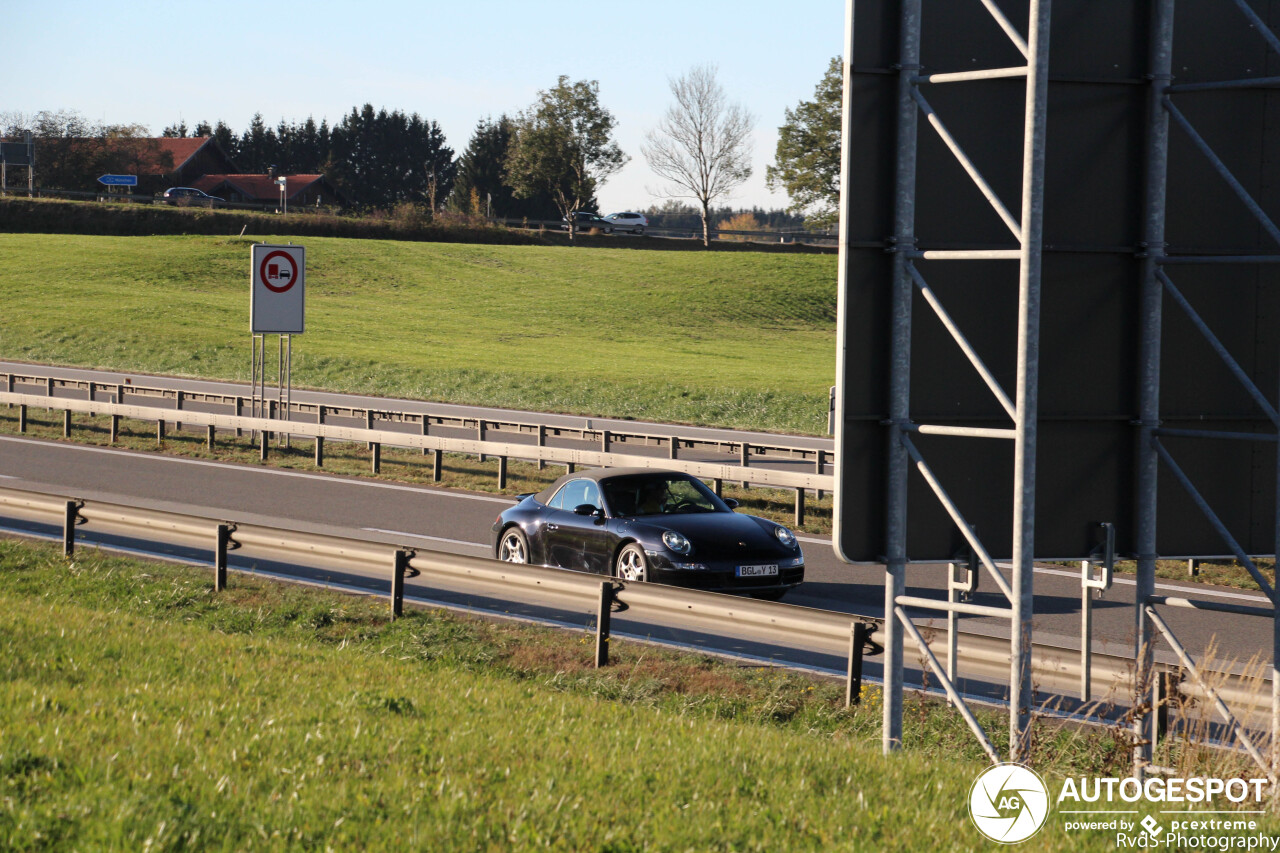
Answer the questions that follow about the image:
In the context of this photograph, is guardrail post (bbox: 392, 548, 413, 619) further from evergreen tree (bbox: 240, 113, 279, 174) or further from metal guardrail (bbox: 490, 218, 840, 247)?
evergreen tree (bbox: 240, 113, 279, 174)

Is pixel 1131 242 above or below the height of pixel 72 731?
above

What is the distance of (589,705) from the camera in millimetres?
8094

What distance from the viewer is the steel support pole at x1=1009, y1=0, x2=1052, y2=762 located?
5.77 meters

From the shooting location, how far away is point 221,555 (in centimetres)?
1246

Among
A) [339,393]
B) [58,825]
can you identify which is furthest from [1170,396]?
[339,393]

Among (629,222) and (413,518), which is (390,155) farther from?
(413,518)

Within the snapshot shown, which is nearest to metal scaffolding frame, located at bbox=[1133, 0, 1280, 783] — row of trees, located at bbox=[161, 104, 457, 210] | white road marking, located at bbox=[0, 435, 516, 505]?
white road marking, located at bbox=[0, 435, 516, 505]

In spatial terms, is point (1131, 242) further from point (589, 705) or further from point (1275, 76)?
point (589, 705)

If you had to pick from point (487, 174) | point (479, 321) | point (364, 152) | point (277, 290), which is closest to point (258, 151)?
point (364, 152)

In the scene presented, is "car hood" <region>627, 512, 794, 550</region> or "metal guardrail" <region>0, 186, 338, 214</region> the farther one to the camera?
"metal guardrail" <region>0, 186, 338, 214</region>

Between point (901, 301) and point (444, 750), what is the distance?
3.08m

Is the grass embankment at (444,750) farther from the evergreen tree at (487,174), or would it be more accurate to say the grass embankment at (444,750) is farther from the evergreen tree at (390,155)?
the evergreen tree at (390,155)

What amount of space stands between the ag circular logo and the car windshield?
25.0 ft

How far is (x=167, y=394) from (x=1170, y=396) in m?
28.7
